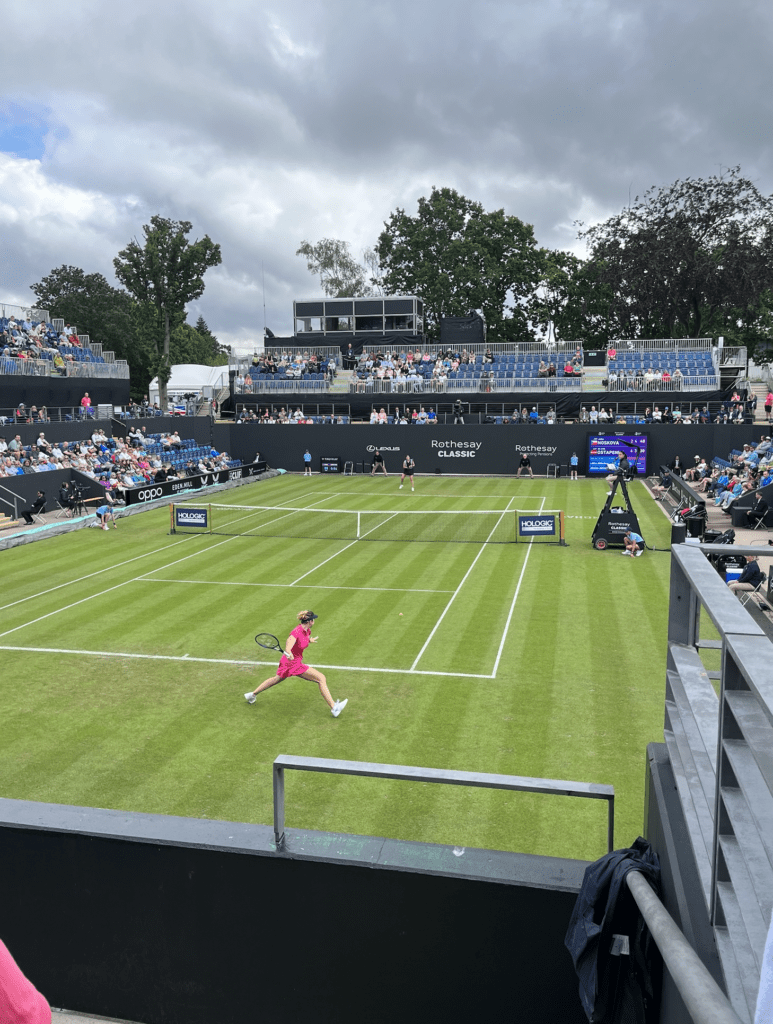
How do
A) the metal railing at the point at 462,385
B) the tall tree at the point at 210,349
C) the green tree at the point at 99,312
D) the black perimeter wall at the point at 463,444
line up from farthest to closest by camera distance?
the tall tree at the point at 210,349 → the green tree at the point at 99,312 → the metal railing at the point at 462,385 → the black perimeter wall at the point at 463,444

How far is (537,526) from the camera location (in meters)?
26.2

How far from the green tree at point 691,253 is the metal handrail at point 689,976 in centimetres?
6328

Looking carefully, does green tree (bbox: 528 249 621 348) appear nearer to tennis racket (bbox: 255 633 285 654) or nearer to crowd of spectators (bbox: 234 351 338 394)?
crowd of spectators (bbox: 234 351 338 394)

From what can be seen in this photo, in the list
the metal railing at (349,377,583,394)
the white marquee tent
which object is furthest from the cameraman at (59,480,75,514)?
the white marquee tent

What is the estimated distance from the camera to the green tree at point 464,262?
73125 mm

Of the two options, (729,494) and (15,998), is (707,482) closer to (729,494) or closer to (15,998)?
(729,494)

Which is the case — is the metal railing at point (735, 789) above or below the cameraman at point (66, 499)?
above

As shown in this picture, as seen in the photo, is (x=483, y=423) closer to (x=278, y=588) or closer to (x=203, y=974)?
(x=278, y=588)

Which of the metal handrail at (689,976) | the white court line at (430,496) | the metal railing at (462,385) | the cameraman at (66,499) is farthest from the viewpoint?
the metal railing at (462,385)

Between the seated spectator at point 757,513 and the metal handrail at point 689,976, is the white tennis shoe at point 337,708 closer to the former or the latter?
the metal handrail at point 689,976

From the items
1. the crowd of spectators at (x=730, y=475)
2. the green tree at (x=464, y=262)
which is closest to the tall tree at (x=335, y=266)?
the green tree at (x=464, y=262)

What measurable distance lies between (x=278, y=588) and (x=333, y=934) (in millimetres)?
16419

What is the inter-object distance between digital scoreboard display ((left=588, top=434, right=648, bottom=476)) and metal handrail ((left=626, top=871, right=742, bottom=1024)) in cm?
4390

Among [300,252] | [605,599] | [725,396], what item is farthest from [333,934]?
[300,252]
